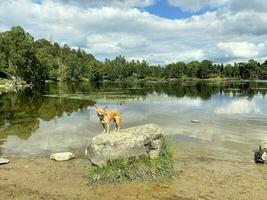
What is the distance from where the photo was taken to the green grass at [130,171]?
1778cm

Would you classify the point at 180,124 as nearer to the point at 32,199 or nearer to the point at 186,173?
the point at 186,173

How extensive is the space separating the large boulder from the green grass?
12.4 inches

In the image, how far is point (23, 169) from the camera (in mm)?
20500

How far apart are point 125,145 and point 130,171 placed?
1.39 m

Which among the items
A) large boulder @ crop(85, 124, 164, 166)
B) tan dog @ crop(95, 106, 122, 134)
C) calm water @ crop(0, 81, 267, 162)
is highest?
tan dog @ crop(95, 106, 122, 134)

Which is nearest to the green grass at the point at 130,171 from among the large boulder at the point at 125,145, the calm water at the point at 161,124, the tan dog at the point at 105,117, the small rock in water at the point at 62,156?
the large boulder at the point at 125,145

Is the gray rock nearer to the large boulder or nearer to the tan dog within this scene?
the large boulder

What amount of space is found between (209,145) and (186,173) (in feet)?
27.2

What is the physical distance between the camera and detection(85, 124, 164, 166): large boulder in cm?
1836

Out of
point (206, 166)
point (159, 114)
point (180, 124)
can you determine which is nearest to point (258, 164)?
point (206, 166)

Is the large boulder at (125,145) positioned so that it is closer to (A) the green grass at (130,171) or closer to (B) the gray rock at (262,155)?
(A) the green grass at (130,171)

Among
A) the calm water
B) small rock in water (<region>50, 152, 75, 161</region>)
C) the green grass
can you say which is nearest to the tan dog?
the green grass

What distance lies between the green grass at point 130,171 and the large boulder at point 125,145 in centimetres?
31

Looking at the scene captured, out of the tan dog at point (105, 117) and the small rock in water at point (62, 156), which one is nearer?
the tan dog at point (105, 117)
